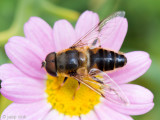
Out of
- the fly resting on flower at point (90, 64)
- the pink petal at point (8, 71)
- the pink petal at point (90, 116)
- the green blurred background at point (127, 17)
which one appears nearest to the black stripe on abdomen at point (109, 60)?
the fly resting on flower at point (90, 64)

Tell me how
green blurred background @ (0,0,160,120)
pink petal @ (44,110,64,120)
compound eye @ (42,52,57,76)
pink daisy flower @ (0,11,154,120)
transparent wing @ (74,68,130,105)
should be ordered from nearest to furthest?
transparent wing @ (74,68,130,105) → compound eye @ (42,52,57,76) → pink daisy flower @ (0,11,154,120) → pink petal @ (44,110,64,120) → green blurred background @ (0,0,160,120)

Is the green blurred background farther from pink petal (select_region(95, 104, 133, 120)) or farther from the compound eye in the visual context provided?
the compound eye

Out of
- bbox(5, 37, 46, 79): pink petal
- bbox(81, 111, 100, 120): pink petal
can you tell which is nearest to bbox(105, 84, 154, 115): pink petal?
bbox(81, 111, 100, 120): pink petal

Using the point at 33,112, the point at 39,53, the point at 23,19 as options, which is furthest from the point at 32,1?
the point at 33,112

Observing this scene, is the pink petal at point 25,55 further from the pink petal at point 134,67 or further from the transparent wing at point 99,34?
the pink petal at point 134,67

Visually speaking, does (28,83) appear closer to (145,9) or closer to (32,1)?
(32,1)

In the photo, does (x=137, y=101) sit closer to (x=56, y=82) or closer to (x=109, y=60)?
(x=109, y=60)
